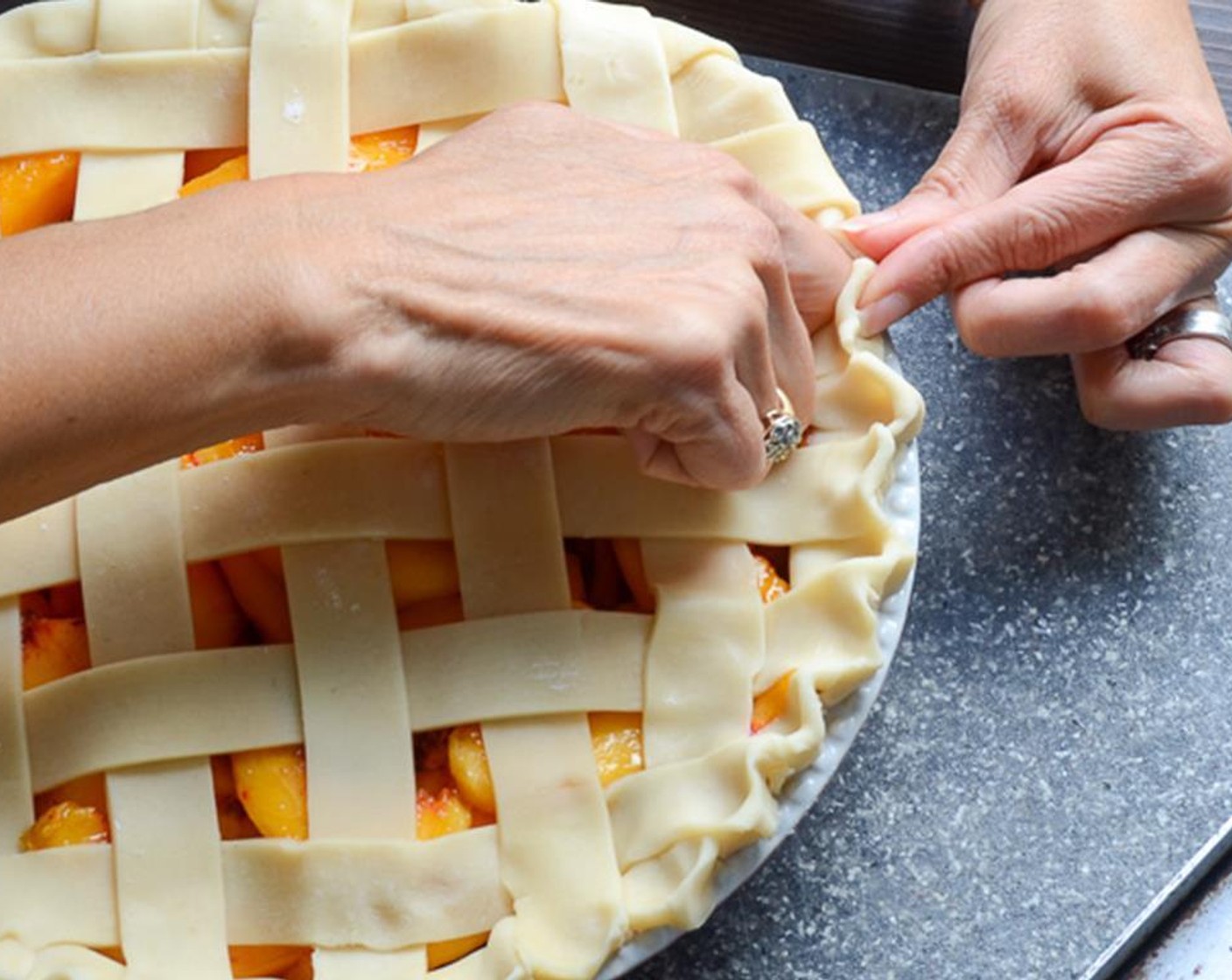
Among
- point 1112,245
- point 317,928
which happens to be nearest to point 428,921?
point 317,928

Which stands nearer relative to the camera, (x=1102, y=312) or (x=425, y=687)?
(x=425, y=687)

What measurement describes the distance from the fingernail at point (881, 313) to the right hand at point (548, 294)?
0.08 meters

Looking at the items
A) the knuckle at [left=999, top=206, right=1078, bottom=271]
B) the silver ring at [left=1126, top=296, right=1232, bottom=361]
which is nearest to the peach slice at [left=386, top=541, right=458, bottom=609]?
the knuckle at [left=999, top=206, right=1078, bottom=271]

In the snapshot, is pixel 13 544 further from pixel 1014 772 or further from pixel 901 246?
pixel 1014 772

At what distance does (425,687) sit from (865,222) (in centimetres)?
44

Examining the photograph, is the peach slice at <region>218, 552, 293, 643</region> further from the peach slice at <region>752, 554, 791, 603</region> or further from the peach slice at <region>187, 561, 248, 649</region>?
the peach slice at <region>752, 554, 791, 603</region>

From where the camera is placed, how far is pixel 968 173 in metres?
1.17

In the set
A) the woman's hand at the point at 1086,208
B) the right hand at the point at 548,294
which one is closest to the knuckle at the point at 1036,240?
the woman's hand at the point at 1086,208

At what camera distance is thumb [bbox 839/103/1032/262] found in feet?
3.70

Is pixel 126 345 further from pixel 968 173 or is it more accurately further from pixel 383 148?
pixel 968 173

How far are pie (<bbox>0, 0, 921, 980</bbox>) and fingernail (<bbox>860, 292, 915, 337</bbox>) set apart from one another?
0.02 metres

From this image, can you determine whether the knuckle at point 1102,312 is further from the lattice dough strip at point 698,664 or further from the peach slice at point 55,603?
the peach slice at point 55,603

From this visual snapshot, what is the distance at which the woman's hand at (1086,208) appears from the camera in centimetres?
111

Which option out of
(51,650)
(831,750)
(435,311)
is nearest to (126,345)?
(435,311)
